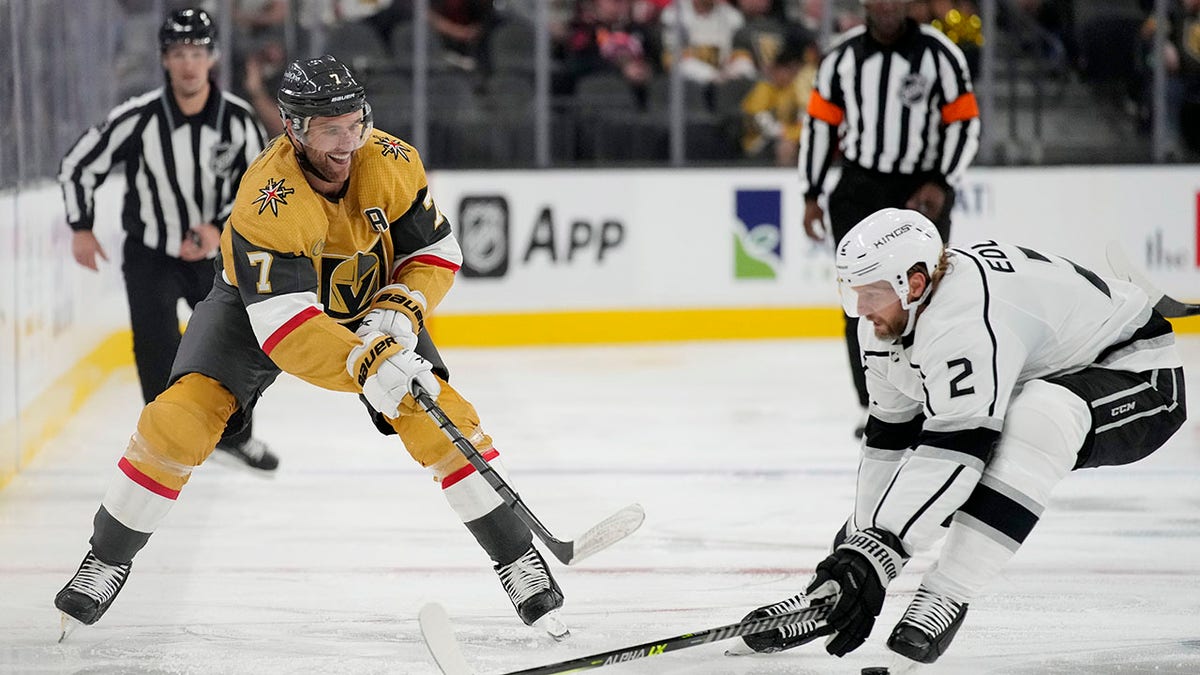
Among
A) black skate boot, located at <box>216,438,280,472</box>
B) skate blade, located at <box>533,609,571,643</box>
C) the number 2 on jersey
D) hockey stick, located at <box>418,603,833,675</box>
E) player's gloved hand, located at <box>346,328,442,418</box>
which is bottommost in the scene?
black skate boot, located at <box>216,438,280,472</box>

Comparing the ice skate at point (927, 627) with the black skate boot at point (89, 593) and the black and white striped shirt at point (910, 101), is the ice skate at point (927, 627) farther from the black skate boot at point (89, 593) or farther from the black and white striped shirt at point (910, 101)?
the black and white striped shirt at point (910, 101)

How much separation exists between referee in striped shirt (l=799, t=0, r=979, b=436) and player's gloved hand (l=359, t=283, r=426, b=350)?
193 cm

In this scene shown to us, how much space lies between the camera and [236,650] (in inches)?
103

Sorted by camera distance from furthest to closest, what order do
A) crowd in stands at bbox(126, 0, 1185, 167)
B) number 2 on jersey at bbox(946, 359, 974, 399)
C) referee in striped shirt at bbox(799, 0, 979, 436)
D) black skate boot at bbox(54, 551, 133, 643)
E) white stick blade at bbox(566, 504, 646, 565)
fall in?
crowd in stands at bbox(126, 0, 1185, 167) → referee in striped shirt at bbox(799, 0, 979, 436) → white stick blade at bbox(566, 504, 646, 565) → black skate boot at bbox(54, 551, 133, 643) → number 2 on jersey at bbox(946, 359, 974, 399)

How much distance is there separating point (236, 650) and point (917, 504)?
1120 mm

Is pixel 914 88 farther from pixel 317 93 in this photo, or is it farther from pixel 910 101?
pixel 317 93

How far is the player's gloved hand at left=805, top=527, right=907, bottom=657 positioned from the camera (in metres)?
2.27

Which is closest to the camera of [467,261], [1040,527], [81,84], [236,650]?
[236,650]

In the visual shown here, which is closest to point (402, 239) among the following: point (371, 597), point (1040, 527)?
point (371, 597)

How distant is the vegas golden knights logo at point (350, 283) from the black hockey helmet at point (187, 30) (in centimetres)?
143

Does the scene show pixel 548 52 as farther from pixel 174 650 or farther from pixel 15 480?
pixel 174 650

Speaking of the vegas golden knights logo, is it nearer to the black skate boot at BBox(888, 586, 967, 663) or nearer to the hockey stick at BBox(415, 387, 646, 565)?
the hockey stick at BBox(415, 387, 646, 565)

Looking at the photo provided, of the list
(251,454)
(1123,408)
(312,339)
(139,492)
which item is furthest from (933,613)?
(251,454)

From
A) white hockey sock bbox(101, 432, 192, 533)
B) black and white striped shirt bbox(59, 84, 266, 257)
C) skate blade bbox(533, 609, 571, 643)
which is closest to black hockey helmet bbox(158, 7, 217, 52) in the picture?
black and white striped shirt bbox(59, 84, 266, 257)
